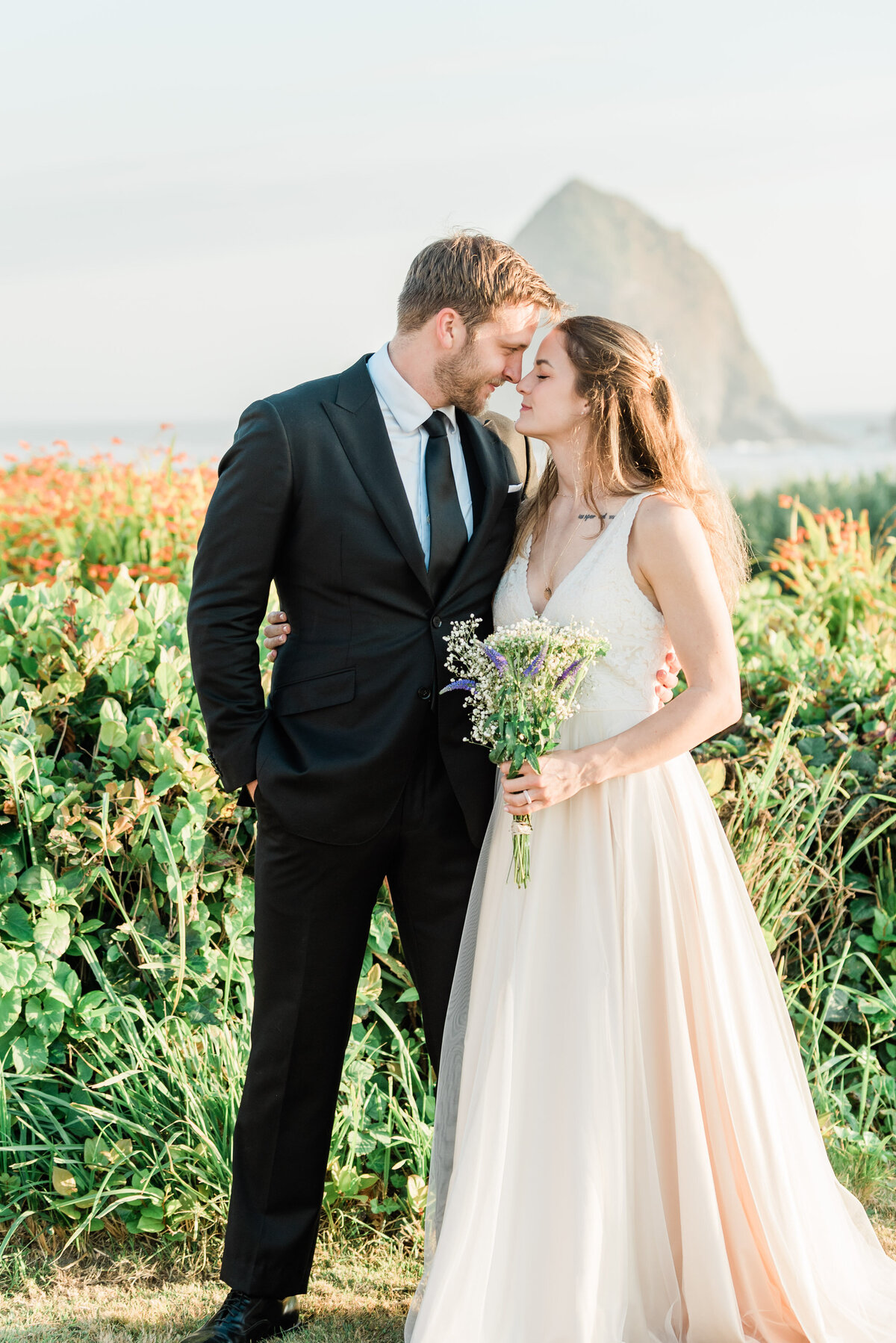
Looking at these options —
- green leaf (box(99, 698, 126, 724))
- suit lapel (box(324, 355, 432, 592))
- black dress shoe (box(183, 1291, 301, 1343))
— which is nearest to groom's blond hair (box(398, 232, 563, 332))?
suit lapel (box(324, 355, 432, 592))

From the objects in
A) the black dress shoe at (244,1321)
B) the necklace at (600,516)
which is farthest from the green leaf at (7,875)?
the necklace at (600,516)

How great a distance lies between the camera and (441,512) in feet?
8.54

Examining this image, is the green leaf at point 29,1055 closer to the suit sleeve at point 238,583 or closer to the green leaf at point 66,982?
the green leaf at point 66,982

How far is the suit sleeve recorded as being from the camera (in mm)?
2486

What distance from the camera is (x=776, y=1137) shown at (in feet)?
8.00

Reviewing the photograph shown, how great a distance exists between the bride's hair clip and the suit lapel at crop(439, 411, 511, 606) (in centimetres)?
43

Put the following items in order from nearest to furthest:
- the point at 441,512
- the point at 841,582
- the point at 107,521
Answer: the point at 441,512
the point at 841,582
the point at 107,521

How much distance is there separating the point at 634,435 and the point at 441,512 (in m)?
0.52

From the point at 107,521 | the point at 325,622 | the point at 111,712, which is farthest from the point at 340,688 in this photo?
the point at 107,521

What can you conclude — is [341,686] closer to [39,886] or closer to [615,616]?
[615,616]

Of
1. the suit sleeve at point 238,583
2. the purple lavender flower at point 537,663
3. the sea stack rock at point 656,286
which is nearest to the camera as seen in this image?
the purple lavender flower at point 537,663

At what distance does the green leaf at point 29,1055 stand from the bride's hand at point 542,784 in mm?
1568

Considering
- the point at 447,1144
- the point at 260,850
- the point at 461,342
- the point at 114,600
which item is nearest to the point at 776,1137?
the point at 447,1144

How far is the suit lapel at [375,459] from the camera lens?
2506mm
